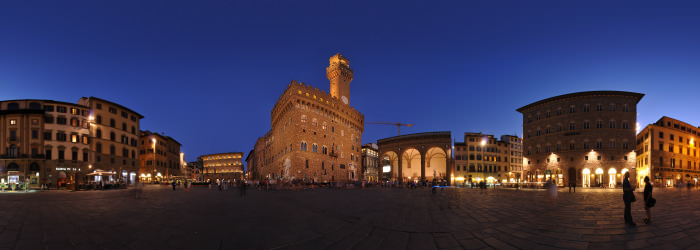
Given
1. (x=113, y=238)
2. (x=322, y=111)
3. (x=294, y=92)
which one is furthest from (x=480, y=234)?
(x=322, y=111)

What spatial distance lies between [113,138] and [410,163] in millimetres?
63809

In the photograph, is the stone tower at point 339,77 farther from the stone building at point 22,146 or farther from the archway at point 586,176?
the stone building at point 22,146

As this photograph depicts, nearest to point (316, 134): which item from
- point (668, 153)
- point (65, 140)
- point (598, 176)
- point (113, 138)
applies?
point (113, 138)

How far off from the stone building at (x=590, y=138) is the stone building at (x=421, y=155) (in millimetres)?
21210

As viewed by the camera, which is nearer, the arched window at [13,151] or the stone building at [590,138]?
the arched window at [13,151]

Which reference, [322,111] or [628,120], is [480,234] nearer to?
[322,111]

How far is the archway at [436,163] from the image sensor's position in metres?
74.8

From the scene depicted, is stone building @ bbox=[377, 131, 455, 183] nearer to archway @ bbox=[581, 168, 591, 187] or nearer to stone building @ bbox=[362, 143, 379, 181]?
stone building @ bbox=[362, 143, 379, 181]

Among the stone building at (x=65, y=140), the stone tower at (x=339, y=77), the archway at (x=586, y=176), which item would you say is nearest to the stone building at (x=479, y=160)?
the archway at (x=586, y=176)

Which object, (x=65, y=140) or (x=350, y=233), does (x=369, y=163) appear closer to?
(x=65, y=140)

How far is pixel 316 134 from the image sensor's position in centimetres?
5284

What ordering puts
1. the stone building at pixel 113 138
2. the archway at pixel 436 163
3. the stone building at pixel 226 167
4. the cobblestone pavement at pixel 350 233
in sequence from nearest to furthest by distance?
the cobblestone pavement at pixel 350 233 < the stone building at pixel 113 138 < the archway at pixel 436 163 < the stone building at pixel 226 167

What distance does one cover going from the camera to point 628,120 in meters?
46.8

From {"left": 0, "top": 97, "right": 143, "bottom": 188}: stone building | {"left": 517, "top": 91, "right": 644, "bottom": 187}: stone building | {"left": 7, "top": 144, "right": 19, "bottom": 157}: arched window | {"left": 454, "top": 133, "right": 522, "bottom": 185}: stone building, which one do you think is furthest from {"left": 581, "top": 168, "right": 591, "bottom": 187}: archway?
{"left": 7, "top": 144, "right": 19, "bottom": 157}: arched window
